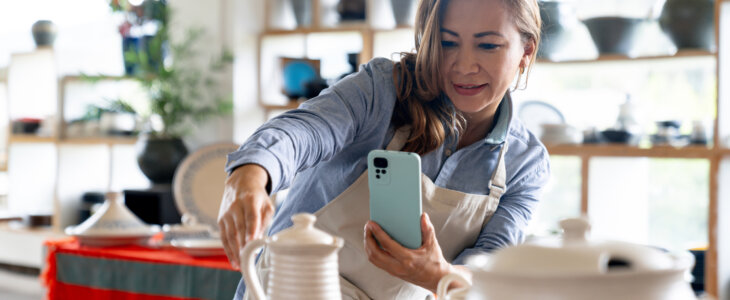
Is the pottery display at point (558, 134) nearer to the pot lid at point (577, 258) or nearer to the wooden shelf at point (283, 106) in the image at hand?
the wooden shelf at point (283, 106)

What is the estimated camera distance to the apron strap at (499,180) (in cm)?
137

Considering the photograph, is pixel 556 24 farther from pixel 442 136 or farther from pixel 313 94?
pixel 442 136

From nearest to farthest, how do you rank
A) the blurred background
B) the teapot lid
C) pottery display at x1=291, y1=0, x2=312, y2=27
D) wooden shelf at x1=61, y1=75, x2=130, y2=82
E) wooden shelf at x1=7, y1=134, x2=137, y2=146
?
1. the teapot lid
2. the blurred background
3. pottery display at x1=291, y1=0, x2=312, y2=27
4. wooden shelf at x1=61, y1=75, x2=130, y2=82
5. wooden shelf at x1=7, y1=134, x2=137, y2=146

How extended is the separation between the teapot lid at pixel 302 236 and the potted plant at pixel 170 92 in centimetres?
311

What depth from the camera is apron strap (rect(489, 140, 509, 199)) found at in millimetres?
1369

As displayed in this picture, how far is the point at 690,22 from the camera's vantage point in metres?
2.86

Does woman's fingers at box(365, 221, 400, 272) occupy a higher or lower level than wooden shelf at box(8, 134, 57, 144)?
lower

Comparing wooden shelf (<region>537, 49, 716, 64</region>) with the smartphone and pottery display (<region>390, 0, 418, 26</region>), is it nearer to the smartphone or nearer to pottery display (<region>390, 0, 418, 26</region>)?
pottery display (<region>390, 0, 418, 26</region>)

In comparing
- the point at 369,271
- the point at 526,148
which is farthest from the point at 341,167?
the point at 526,148

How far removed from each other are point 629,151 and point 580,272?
2.50 metres

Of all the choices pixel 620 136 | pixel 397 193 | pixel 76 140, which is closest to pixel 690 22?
pixel 620 136

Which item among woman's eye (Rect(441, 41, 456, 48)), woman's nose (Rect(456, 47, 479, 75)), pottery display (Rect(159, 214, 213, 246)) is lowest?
pottery display (Rect(159, 214, 213, 246))

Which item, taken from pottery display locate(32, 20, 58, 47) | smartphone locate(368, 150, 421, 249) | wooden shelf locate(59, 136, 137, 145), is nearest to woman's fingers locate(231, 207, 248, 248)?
smartphone locate(368, 150, 421, 249)

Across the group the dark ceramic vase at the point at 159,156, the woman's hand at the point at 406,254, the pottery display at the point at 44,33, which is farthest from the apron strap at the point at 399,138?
the pottery display at the point at 44,33
